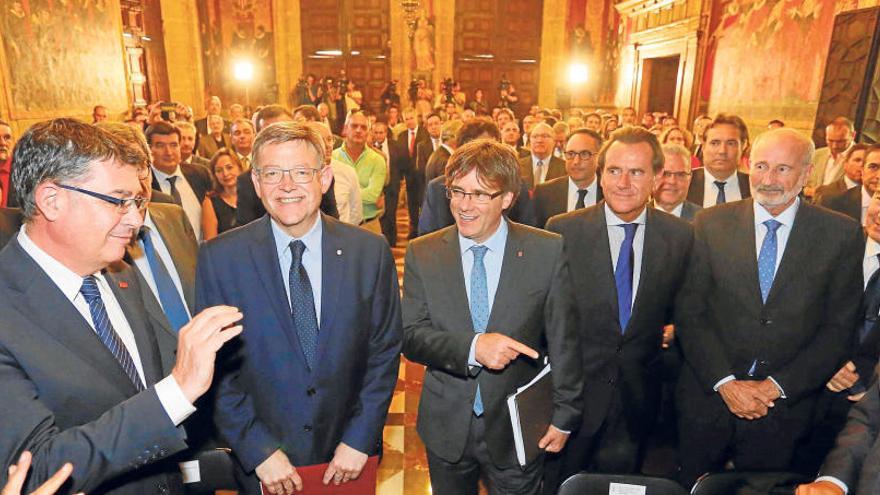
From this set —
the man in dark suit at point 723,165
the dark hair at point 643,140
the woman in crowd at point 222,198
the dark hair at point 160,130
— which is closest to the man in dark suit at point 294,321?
the dark hair at point 643,140

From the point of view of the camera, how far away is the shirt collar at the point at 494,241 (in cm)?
210

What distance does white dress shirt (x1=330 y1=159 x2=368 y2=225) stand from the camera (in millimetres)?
4438

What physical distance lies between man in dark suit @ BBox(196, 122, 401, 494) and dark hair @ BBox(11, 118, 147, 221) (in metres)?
0.55

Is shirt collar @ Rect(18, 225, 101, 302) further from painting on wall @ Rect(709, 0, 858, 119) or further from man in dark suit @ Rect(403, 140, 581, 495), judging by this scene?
painting on wall @ Rect(709, 0, 858, 119)

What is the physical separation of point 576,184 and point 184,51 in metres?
14.8

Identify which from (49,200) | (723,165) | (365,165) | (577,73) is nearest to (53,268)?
(49,200)

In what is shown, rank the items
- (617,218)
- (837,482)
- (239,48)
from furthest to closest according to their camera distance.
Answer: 1. (239,48)
2. (617,218)
3. (837,482)

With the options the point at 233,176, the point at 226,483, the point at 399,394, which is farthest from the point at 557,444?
the point at 233,176

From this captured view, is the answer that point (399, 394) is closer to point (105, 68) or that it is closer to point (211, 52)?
point (105, 68)

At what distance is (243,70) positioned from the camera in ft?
53.0

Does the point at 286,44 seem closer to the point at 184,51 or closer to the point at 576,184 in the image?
the point at 184,51

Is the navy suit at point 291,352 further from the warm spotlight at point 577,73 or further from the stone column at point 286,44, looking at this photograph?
the warm spotlight at point 577,73

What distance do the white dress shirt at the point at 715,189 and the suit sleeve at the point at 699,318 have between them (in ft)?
5.34

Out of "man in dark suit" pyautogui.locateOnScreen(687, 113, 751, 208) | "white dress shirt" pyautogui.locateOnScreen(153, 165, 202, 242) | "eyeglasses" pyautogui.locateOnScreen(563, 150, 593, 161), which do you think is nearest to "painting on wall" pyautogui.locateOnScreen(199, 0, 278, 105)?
"white dress shirt" pyautogui.locateOnScreen(153, 165, 202, 242)
